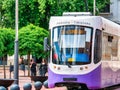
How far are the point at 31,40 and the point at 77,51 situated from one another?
22374mm

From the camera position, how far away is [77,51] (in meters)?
24.2

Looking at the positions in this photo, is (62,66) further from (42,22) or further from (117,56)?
(42,22)

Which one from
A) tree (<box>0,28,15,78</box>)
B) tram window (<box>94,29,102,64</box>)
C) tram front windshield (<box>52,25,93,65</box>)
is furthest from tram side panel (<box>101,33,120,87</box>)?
tree (<box>0,28,15,78</box>)

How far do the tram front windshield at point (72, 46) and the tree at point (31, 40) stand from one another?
69.4 feet

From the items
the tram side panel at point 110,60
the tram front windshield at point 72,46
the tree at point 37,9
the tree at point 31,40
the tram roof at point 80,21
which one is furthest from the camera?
the tree at point 37,9

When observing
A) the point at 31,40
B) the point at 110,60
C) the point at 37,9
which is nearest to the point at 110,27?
the point at 110,60

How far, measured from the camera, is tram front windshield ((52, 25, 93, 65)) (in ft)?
79.4

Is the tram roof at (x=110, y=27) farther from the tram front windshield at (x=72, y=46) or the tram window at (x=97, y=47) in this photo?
the tram front windshield at (x=72, y=46)

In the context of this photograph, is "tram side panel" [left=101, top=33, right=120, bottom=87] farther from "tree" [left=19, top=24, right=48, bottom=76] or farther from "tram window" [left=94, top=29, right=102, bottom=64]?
"tree" [left=19, top=24, right=48, bottom=76]

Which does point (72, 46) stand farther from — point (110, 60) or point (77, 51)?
point (110, 60)

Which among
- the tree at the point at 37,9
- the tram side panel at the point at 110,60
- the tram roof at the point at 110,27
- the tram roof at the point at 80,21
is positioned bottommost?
the tram side panel at the point at 110,60

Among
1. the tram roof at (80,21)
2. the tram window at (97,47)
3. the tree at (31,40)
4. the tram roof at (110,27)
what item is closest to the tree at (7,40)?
the tree at (31,40)

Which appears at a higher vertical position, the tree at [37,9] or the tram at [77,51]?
the tree at [37,9]

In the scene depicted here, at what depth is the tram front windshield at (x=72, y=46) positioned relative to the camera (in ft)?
79.4
